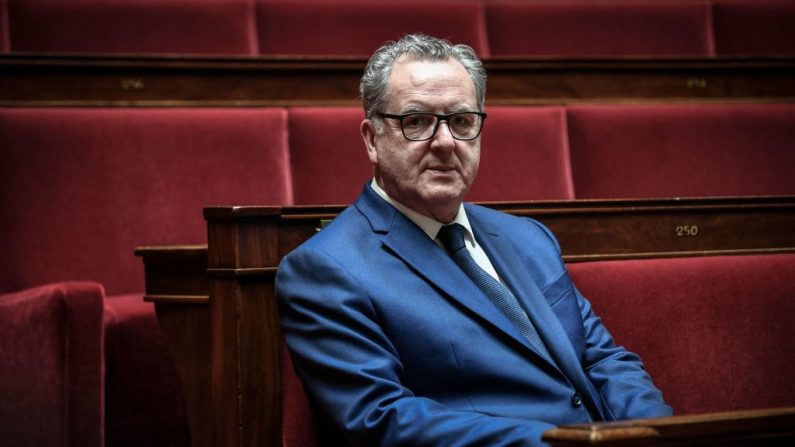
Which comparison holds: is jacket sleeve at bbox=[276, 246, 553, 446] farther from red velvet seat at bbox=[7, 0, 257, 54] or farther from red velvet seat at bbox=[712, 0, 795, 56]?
red velvet seat at bbox=[712, 0, 795, 56]

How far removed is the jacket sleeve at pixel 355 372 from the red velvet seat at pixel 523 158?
1.02 feet

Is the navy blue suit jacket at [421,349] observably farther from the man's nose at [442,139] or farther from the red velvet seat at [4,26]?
the red velvet seat at [4,26]

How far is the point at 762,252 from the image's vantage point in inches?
18.1

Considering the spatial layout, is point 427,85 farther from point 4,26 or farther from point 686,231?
point 4,26

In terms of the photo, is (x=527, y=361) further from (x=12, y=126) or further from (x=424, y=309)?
(x=12, y=126)

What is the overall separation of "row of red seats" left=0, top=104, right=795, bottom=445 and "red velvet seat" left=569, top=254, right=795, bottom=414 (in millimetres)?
215

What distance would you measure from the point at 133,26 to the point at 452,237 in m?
0.41

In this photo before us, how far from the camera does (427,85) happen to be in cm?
37

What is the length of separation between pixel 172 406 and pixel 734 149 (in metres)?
0.42

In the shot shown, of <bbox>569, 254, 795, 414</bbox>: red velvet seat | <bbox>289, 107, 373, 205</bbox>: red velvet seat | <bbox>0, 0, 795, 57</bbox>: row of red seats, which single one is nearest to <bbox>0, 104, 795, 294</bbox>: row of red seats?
<bbox>289, 107, 373, 205</bbox>: red velvet seat

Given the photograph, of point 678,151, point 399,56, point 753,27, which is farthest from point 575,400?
point 753,27

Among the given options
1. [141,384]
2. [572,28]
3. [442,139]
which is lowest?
[141,384]

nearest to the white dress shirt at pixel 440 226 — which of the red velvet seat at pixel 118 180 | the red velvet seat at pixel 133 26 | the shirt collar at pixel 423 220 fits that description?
the shirt collar at pixel 423 220

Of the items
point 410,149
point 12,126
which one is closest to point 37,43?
point 12,126
